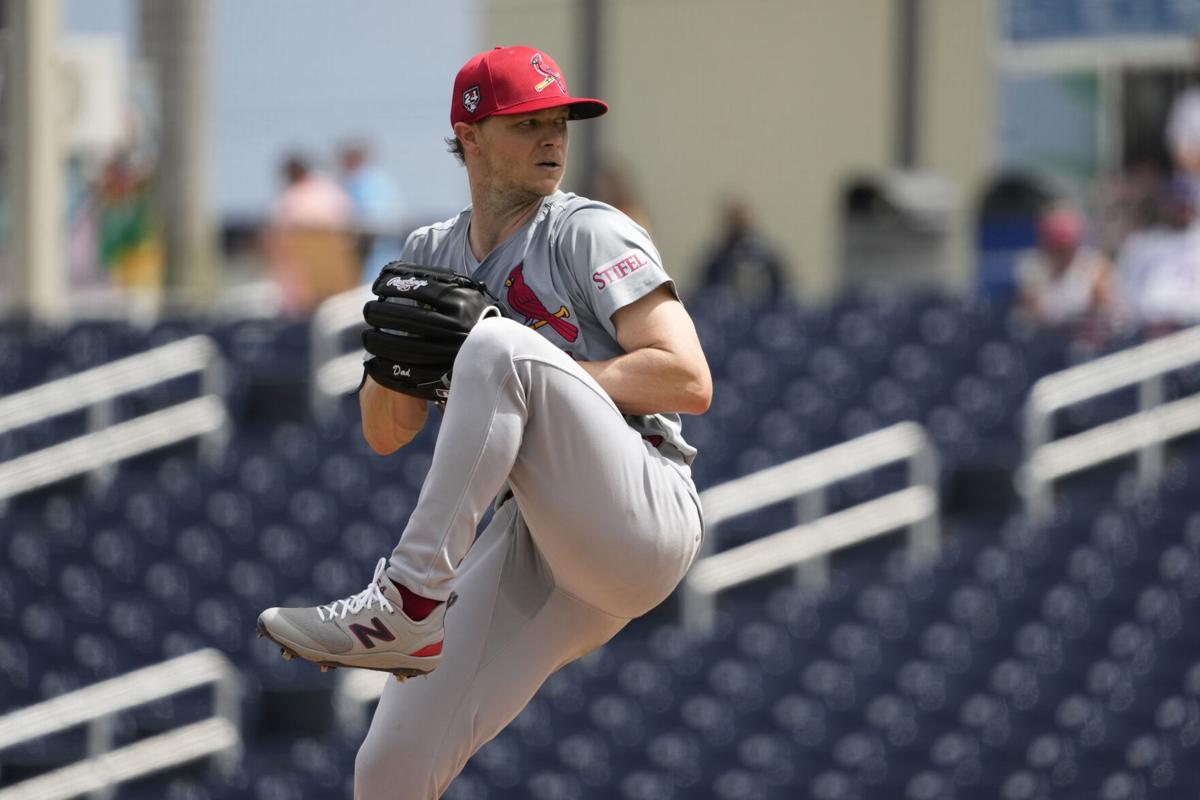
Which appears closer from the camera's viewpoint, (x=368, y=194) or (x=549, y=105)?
(x=549, y=105)

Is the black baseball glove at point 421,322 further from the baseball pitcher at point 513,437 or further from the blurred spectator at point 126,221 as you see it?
the blurred spectator at point 126,221

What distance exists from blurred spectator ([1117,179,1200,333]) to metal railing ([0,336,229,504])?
439 centimetres

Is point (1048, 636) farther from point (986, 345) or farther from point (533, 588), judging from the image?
point (533, 588)

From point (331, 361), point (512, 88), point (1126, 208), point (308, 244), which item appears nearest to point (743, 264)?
point (1126, 208)

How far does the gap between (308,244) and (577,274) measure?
23.6 feet

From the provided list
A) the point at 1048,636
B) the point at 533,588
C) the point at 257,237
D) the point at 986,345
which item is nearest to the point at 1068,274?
the point at 986,345

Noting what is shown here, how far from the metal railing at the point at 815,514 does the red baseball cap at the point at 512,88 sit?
4402 millimetres

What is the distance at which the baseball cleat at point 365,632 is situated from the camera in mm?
3498

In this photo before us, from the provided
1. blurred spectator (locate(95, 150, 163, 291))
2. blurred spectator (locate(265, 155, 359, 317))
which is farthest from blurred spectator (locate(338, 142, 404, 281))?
blurred spectator (locate(95, 150, 163, 291))

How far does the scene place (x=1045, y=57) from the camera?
14086mm

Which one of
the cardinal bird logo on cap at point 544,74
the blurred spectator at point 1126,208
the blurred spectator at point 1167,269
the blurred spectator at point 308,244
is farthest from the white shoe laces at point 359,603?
the blurred spectator at point 308,244

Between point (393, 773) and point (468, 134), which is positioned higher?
point (468, 134)

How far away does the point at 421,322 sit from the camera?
3.56 metres

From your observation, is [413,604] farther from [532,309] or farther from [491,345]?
[532,309]
